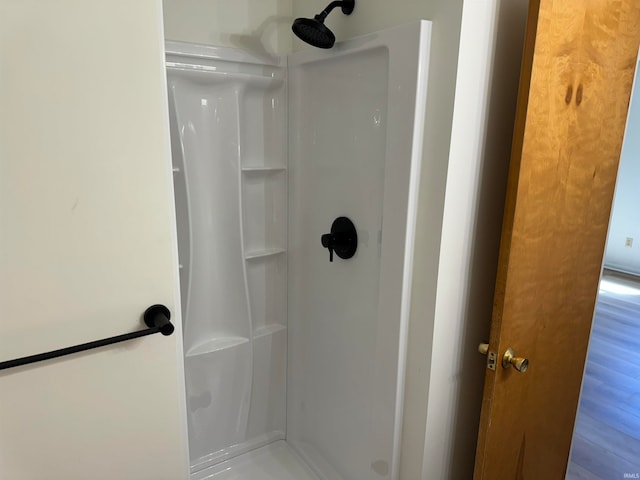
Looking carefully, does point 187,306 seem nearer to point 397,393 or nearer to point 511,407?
point 397,393

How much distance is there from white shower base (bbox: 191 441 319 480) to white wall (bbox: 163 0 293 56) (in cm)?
160

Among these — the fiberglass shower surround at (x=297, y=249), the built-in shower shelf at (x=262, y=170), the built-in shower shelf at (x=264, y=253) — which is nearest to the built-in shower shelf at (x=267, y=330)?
the fiberglass shower surround at (x=297, y=249)

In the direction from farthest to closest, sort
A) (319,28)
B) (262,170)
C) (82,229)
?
(262,170) < (319,28) < (82,229)

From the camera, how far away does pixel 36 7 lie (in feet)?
2.41

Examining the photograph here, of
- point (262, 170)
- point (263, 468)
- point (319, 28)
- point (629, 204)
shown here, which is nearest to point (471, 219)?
point (319, 28)

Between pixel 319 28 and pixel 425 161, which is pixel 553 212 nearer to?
pixel 425 161

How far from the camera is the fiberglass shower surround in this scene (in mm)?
1206

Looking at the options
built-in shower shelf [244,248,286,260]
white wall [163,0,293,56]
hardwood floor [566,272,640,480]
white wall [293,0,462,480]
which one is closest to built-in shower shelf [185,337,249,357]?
built-in shower shelf [244,248,286,260]

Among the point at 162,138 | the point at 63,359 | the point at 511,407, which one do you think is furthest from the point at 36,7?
the point at 511,407

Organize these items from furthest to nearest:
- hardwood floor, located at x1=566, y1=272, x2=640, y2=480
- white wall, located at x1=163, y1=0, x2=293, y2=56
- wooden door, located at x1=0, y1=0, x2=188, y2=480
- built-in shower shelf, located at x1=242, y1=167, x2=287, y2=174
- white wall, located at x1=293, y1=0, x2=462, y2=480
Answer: hardwood floor, located at x1=566, y1=272, x2=640, y2=480 → built-in shower shelf, located at x1=242, y1=167, x2=287, y2=174 → white wall, located at x1=163, y1=0, x2=293, y2=56 → white wall, located at x1=293, y1=0, x2=462, y2=480 → wooden door, located at x1=0, y1=0, x2=188, y2=480

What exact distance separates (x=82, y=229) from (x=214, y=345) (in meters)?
0.92

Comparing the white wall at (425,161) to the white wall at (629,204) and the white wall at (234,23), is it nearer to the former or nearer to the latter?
the white wall at (234,23)

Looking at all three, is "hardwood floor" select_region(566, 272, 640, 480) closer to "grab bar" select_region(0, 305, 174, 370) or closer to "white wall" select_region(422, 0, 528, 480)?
"white wall" select_region(422, 0, 528, 480)

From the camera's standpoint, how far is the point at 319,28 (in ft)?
3.93
